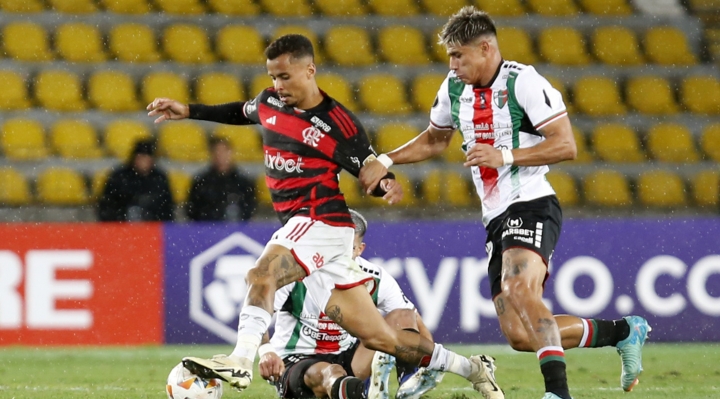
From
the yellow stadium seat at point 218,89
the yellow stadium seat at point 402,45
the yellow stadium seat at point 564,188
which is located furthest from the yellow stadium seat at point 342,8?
the yellow stadium seat at point 564,188

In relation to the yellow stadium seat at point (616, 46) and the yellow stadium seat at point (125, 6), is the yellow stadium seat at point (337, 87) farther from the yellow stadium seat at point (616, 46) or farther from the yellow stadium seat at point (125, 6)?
the yellow stadium seat at point (616, 46)

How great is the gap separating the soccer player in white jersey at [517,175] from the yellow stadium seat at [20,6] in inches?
297

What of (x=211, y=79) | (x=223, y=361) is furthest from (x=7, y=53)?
(x=223, y=361)

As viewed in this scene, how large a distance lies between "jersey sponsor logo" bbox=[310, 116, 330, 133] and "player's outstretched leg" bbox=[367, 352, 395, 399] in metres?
1.11

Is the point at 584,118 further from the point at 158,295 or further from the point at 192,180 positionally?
the point at 158,295

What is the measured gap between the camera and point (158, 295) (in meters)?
8.82

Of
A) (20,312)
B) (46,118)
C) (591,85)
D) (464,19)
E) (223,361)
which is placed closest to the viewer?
(223,361)

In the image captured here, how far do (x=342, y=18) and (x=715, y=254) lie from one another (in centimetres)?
518

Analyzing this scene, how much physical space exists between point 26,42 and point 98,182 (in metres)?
2.64

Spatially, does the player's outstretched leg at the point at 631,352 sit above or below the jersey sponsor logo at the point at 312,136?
below

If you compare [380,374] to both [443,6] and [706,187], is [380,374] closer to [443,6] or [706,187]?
[706,187]

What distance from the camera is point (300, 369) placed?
5.68 m

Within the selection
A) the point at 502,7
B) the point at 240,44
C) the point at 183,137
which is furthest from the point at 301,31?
the point at 502,7

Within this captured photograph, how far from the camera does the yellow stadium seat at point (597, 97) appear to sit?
1176 centimetres
